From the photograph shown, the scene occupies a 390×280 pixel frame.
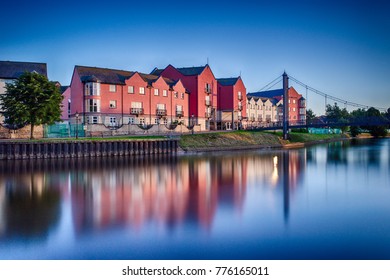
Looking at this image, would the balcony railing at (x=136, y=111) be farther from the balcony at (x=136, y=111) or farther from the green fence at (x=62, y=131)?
the green fence at (x=62, y=131)

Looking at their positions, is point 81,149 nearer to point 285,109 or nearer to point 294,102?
point 285,109

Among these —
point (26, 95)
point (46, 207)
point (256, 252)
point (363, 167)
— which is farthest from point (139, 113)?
point (256, 252)

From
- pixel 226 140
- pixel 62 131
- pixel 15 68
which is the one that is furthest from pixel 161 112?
pixel 15 68

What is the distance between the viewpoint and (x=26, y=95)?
23188 millimetres

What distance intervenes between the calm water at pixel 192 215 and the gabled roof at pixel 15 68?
15.1 metres

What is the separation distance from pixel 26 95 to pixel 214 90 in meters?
22.6

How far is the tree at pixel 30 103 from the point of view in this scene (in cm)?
2281

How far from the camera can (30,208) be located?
30.7 feet

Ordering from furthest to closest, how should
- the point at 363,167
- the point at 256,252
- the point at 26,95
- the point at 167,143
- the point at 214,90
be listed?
the point at 214,90 → the point at 167,143 → the point at 26,95 → the point at 363,167 → the point at 256,252

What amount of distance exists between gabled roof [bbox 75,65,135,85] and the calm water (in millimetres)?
14898

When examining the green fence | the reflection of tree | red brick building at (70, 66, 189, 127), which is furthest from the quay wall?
the reflection of tree

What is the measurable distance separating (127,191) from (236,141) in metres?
21.4

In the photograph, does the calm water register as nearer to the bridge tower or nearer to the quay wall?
the quay wall

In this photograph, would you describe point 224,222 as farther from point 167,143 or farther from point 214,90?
point 214,90
